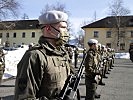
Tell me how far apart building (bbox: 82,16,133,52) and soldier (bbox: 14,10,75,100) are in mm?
71880

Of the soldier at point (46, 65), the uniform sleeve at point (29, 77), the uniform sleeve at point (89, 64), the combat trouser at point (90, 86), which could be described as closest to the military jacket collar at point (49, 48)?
the soldier at point (46, 65)

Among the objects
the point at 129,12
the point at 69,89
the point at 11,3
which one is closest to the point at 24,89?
the point at 69,89

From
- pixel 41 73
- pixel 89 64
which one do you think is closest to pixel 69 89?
pixel 41 73

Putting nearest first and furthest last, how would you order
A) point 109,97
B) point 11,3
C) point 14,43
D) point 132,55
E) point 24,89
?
point 24,89, point 109,97, point 132,55, point 11,3, point 14,43

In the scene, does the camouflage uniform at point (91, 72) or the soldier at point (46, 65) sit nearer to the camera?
the soldier at point (46, 65)

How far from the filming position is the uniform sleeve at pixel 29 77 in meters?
3.05

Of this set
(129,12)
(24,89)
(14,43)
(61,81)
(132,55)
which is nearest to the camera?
(24,89)

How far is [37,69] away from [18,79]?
0.20m

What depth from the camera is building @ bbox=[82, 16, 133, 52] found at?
77.2 m

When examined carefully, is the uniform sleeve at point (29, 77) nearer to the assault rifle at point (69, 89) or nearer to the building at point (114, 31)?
the assault rifle at point (69, 89)

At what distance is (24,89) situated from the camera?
9.99 ft

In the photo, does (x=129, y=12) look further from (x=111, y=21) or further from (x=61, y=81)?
(x=61, y=81)

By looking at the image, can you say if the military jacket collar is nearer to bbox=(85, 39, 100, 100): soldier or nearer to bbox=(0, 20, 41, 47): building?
bbox=(85, 39, 100, 100): soldier

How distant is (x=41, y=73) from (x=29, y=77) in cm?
13
